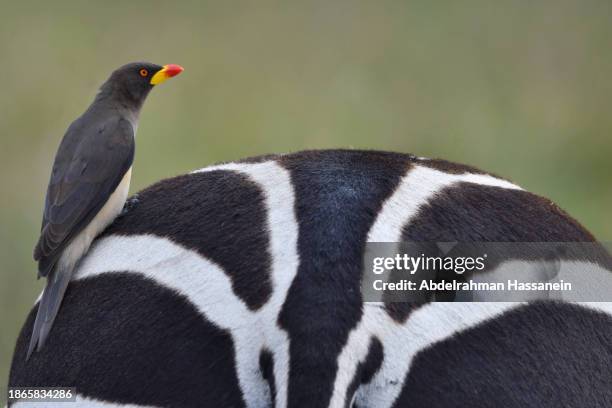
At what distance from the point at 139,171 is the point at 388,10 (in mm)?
3250

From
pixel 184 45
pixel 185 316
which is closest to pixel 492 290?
pixel 185 316

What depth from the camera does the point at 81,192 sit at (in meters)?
2.94

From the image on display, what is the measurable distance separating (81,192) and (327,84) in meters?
5.63

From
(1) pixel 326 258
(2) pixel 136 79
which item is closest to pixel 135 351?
(1) pixel 326 258

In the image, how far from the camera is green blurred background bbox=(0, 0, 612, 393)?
7.43 meters

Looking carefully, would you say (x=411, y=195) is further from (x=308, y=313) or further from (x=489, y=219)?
(x=308, y=313)

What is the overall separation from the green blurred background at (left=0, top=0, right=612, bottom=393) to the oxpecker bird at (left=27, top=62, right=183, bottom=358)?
3.25 m

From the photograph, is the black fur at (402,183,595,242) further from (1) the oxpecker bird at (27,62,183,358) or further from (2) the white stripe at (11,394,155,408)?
(1) the oxpecker bird at (27,62,183,358)

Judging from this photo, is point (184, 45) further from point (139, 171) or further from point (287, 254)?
point (287, 254)

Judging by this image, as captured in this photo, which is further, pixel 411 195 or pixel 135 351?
pixel 411 195

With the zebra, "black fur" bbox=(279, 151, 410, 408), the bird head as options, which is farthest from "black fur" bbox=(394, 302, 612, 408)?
the bird head

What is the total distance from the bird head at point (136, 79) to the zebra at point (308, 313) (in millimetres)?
926

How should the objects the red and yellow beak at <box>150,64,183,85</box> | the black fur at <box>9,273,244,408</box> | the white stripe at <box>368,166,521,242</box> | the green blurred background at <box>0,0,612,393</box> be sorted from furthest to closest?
the green blurred background at <box>0,0,612,393</box>, the red and yellow beak at <box>150,64,183,85</box>, the white stripe at <box>368,166,521,242</box>, the black fur at <box>9,273,244,408</box>

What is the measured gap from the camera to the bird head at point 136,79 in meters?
3.56
